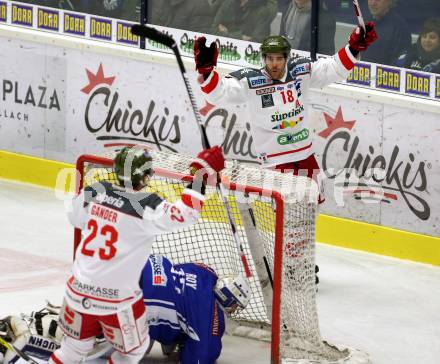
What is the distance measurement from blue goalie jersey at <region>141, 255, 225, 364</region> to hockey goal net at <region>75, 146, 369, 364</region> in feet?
1.07

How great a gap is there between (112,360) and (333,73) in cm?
272

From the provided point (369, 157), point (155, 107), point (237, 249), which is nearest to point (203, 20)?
point (155, 107)

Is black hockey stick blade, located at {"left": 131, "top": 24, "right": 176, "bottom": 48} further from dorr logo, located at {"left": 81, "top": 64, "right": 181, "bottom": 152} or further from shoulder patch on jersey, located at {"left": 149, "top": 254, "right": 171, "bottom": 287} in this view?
dorr logo, located at {"left": 81, "top": 64, "right": 181, "bottom": 152}

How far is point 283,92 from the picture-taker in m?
8.13

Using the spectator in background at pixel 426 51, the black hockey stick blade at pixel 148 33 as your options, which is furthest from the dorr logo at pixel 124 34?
the black hockey stick blade at pixel 148 33

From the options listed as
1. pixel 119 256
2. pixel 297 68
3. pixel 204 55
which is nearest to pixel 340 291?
pixel 297 68

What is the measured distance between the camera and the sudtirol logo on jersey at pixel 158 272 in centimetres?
693

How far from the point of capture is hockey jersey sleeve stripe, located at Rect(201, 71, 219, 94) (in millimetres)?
7918

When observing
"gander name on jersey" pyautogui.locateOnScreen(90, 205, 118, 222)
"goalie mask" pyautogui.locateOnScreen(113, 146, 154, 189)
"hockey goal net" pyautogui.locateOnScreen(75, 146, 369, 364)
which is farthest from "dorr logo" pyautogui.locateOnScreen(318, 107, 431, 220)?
"gander name on jersey" pyautogui.locateOnScreen(90, 205, 118, 222)

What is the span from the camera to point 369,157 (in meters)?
9.37

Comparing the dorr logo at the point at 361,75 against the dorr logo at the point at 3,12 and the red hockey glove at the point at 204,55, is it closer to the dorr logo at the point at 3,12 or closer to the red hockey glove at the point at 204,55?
the red hockey glove at the point at 204,55

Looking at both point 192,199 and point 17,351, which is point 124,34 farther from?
point 192,199

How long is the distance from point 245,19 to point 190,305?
141 inches

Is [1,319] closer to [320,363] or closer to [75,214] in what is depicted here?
[75,214]
